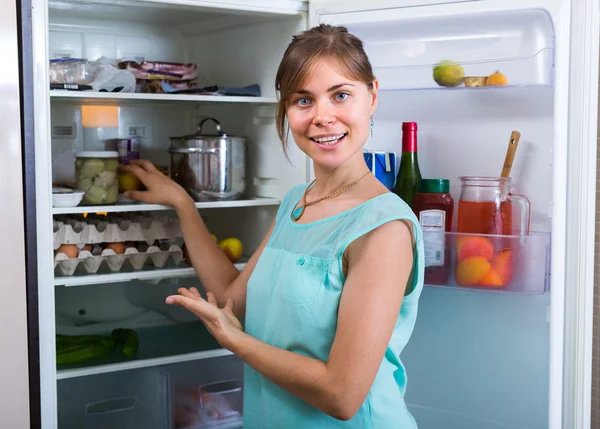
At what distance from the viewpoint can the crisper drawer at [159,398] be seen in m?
1.98

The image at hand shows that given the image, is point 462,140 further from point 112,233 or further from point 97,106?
point 97,106

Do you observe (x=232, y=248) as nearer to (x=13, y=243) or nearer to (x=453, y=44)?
(x=13, y=243)

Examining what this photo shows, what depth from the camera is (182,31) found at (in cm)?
228

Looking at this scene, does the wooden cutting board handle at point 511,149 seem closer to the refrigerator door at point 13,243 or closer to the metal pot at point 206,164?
the metal pot at point 206,164

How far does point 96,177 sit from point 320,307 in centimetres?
Answer: 82

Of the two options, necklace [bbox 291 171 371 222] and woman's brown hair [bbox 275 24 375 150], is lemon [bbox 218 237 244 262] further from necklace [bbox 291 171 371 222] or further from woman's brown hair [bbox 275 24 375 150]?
woman's brown hair [bbox 275 24 375 150]

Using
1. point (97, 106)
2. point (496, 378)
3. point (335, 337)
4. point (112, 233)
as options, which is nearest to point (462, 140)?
point (496, 378)

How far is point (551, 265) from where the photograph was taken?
148cm

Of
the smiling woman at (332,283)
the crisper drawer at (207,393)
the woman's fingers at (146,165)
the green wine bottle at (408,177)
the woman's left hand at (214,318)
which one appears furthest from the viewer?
the crisper drawer at (207,393)

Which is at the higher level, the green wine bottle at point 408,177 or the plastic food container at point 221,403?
the green wine bottle at point 408,177

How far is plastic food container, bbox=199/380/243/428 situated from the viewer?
6.79ft

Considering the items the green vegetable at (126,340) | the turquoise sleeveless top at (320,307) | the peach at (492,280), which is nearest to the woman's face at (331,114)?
the turquoise sleeveless top at (320,307)

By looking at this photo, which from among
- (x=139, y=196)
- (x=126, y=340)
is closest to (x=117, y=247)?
(x=139, y=196)

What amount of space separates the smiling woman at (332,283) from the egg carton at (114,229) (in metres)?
0.53
